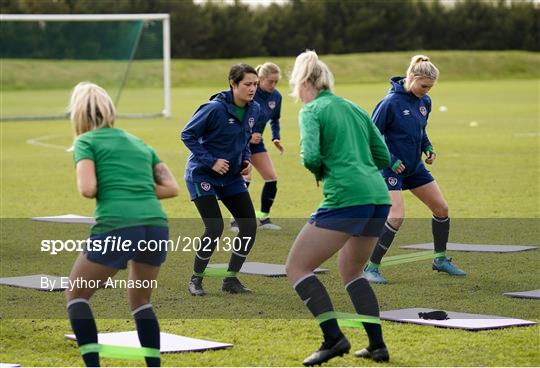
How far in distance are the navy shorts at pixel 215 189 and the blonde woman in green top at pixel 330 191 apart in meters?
2.89

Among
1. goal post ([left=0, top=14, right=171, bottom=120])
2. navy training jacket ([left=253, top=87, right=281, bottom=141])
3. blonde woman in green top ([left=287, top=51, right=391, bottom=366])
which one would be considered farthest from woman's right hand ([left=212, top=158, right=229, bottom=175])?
goal post ([left=0, top=14, right=171, bottom=120])

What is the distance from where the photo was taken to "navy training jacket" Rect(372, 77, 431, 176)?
431 inches

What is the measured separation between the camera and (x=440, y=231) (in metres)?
11.6

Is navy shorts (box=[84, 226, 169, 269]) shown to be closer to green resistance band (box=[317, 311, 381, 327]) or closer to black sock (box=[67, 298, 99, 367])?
black sock (box=[67, 298, 99, 367])

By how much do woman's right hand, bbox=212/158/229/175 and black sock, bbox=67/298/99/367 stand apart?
3.35m

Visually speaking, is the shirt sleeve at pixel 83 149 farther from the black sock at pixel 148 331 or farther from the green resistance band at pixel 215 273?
the green resistance band at pixel 215 273

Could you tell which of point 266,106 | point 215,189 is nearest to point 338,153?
point 215,189

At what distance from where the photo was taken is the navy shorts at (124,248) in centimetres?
668

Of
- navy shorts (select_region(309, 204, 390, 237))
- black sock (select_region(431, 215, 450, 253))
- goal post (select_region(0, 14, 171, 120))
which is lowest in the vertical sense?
goal post (select_region(0, 14, 171, 120))

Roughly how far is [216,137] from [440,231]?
2.62m

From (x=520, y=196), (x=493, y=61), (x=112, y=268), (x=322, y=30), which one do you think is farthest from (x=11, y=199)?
(x=322, y=30)

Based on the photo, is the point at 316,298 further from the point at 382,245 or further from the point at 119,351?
the point at 382,245

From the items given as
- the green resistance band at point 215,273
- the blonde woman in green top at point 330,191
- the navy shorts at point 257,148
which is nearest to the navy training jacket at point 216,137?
the green resistance band at point 215,273

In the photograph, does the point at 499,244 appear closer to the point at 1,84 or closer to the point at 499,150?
the point at 499,150
